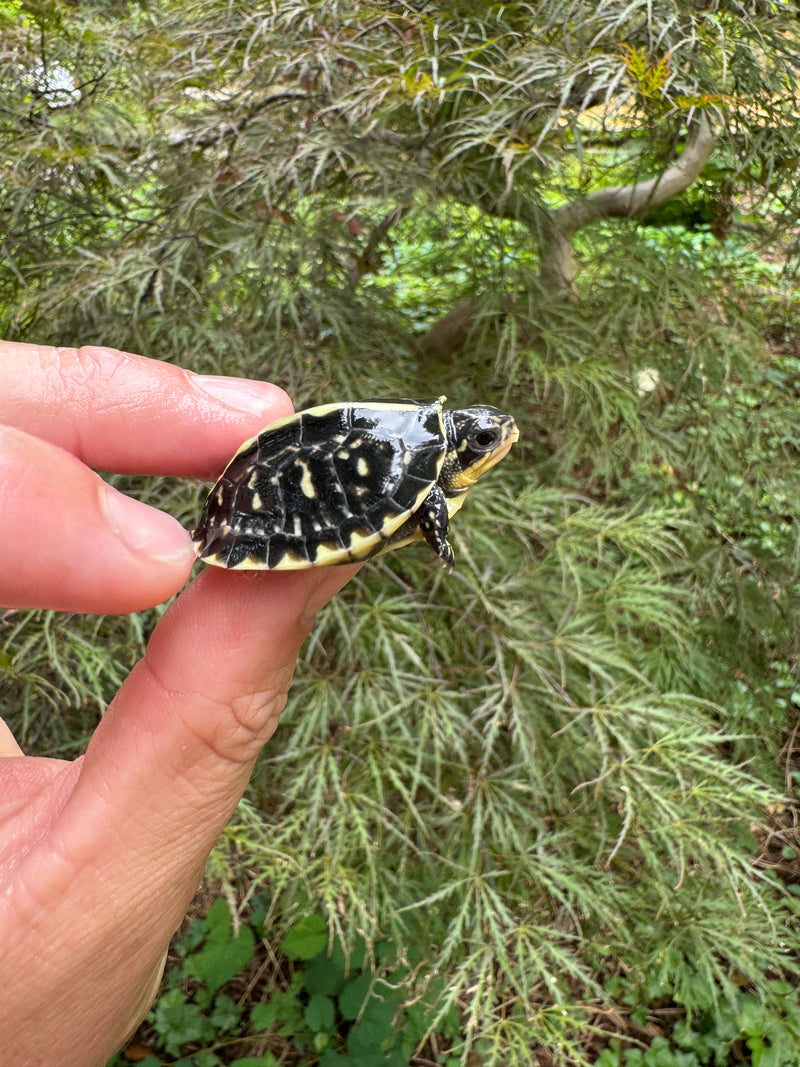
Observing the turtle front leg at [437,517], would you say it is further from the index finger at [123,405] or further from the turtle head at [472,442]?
the index finger at [123,405]

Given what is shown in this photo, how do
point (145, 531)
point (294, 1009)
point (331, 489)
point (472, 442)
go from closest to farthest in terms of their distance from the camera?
point (145, 531)
point (331, 489)
point (472, 442)
point (294, 1009)

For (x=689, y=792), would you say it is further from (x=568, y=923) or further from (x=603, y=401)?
(x=603, y=401)

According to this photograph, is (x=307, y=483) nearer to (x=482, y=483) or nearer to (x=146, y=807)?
(x=146, y=807)

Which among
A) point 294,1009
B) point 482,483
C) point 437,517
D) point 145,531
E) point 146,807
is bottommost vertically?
point 294,1009

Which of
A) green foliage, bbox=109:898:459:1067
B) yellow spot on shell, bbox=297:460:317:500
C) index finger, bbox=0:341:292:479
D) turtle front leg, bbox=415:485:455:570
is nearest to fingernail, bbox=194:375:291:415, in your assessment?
index finger, bbox=0:341:292:479

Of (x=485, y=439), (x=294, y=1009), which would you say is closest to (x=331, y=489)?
(x=485, y=439)

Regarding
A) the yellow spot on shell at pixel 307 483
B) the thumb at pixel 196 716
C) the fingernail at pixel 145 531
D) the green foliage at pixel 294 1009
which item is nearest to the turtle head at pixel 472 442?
the yellow spot on shell at pixel 307 483

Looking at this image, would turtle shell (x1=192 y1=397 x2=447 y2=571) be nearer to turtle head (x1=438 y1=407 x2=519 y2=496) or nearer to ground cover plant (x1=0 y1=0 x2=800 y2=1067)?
turtle head (x1=438 y1=407 x2=519 y2=496)

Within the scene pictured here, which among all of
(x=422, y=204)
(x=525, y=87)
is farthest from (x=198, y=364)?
(x=525, y=87)
